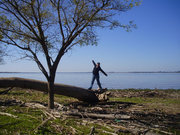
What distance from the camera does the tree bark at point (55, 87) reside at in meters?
10.4

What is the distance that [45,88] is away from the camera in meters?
11.5

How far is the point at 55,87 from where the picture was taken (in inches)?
458

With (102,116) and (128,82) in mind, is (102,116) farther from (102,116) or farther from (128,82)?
(128,82)

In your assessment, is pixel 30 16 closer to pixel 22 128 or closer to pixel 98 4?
pixel 98 4

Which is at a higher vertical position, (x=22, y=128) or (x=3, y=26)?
(x=3, y=26)

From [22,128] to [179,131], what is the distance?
5.52m

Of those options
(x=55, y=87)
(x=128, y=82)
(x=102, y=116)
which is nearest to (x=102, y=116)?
(x=102, y=116)

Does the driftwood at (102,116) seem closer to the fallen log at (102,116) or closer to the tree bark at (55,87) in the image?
the fallen log at (102,116)

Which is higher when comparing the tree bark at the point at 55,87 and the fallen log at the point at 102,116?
the tree bark at the point at 55,87

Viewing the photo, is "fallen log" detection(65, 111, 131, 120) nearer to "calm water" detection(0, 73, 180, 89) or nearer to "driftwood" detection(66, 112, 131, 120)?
"driftwood" detection(66, 112, 131, 120)

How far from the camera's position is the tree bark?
1036cm

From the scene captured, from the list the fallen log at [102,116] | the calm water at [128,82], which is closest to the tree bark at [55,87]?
the fallen log at [102,116]

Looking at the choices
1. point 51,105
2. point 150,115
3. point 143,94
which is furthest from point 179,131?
point 143,94

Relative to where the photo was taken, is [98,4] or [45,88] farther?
[45,88]
